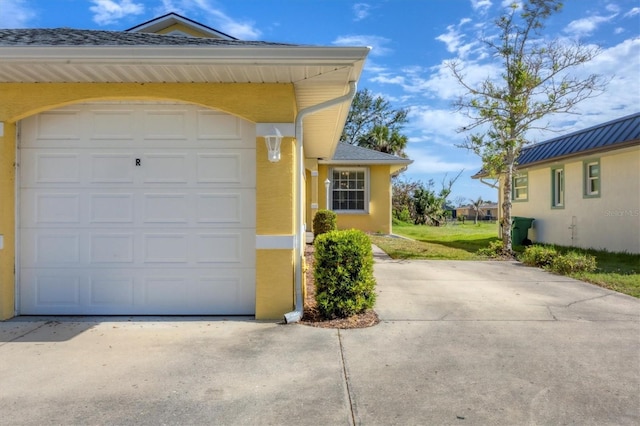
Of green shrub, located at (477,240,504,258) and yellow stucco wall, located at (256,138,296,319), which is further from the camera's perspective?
green shrub, located at (477,240,504,258)

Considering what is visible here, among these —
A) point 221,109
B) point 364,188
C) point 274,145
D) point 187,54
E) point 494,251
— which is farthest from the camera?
point 364,188

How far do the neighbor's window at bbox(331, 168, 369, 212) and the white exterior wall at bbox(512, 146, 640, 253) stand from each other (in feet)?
22.0

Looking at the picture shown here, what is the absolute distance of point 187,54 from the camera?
4.68 m

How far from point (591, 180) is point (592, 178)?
0.11m

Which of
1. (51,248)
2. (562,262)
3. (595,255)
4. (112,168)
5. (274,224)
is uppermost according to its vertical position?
(112,168)

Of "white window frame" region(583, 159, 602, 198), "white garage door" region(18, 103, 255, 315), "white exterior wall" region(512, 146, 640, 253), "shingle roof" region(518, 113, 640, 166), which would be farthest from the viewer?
"white window frame" region(583, 159, 602, 198)

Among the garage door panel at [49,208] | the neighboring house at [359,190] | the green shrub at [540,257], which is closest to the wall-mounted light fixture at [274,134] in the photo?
the garage door panel at [49,208]

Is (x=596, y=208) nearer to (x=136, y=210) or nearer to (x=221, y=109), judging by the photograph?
(x=221, y=109)

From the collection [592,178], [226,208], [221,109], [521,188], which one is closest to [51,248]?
[226,208]

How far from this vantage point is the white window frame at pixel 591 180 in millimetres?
13172

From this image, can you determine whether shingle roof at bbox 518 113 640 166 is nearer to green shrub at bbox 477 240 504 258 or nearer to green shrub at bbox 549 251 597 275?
green shrub at bbox 477 240 504 258

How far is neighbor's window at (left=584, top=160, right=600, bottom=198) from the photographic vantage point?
13.3 metres

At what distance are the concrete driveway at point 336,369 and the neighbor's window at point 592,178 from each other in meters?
8.77

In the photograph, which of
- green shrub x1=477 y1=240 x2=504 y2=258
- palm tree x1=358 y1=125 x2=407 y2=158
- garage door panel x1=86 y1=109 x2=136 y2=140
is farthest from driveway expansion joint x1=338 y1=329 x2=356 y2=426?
palm tree x1=358 y1=125 x2=407 y2=158
